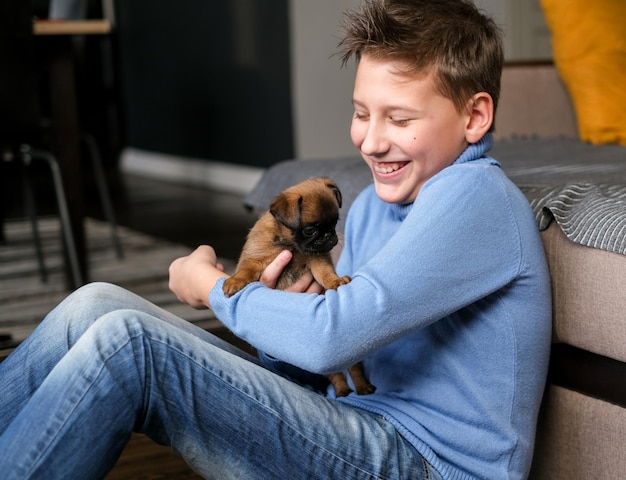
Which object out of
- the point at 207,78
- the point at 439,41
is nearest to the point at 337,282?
the point at 439,41

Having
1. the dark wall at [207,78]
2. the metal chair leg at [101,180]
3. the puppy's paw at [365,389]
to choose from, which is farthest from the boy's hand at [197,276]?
the dark wall at [207,78]

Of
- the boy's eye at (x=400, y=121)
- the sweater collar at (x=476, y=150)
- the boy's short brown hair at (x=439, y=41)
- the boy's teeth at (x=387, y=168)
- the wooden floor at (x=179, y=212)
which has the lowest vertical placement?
the wooden floor at (x=179, y=212)

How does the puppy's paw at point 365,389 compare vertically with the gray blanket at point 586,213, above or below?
below

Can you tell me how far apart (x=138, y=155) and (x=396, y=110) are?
653 cm

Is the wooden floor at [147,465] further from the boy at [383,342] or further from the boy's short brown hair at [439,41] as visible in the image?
the boy's short brown hair at [439,41]

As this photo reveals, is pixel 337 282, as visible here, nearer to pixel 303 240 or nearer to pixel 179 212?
pixel 303 240

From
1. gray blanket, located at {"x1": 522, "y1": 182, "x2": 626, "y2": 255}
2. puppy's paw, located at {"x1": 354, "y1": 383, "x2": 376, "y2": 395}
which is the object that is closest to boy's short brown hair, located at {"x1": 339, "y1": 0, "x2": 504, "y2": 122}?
gray blanket, located at {"x1": 522, "y1": 182, "x2": 626, "y2": 255}

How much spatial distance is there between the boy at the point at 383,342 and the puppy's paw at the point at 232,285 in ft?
0.06

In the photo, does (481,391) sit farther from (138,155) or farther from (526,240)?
(138,155)

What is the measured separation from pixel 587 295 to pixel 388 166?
0.36 metres

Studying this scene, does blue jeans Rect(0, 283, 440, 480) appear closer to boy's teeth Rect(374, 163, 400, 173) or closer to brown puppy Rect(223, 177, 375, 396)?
brown puppy Rect(223, 177, 375, 396)

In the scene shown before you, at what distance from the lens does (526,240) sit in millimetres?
1336

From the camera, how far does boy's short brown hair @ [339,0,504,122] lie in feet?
4.52

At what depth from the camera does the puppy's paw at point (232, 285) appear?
138 centimetres
